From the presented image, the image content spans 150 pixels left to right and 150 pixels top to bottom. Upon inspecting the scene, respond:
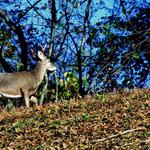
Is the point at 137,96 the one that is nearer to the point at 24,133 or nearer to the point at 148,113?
the point at 148,113

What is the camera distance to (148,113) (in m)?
9.61

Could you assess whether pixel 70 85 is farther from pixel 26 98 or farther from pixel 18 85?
pixel 26 98

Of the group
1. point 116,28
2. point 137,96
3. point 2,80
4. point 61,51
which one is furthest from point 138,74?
point 137,96

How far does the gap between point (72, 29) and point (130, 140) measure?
20.1 meters

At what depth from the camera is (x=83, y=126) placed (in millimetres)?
9367

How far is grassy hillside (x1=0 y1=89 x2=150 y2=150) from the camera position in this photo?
27.6ft

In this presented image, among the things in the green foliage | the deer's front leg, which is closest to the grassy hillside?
the deer's front leg

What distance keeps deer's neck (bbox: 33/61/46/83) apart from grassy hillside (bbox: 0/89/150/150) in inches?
232

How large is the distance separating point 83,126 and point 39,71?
8812 millimetres

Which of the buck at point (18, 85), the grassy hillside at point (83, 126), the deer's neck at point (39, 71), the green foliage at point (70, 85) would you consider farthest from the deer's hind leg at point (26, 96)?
the green foliage at point (70, 85)

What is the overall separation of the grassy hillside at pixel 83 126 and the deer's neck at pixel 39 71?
5.90 meters

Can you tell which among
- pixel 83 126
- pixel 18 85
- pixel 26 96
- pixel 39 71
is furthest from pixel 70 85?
pixel 83 126

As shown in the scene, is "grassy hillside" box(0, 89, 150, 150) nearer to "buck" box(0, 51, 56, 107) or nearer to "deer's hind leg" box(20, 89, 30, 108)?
"deer's hind leg" box(20, 89, 30, 108)

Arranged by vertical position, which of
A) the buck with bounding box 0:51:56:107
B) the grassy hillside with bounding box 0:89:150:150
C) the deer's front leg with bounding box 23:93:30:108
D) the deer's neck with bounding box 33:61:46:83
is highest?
the deer's neck with bounding box 33:61:46:83
